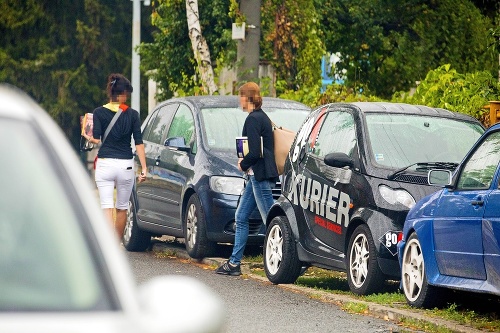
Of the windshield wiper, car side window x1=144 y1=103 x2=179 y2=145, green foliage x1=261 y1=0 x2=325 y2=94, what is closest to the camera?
the windshield wiper

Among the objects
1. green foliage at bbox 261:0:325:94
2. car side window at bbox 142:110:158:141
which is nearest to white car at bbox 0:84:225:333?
car side window at bbox 142:110:158:141

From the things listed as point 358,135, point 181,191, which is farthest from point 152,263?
point 358,135

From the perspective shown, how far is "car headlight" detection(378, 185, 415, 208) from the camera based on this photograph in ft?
37.1

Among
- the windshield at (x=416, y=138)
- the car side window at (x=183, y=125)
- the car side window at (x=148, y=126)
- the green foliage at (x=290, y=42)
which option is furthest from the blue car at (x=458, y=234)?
the green foliage at (x=290, y=42)

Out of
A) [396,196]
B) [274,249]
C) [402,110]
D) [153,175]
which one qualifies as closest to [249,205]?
[274,249]

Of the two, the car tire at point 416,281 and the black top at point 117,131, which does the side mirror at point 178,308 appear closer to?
the car tire at point 416,281

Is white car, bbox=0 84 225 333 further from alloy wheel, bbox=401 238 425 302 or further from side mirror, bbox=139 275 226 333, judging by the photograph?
alloy wheel, bbox=401 238 425 302

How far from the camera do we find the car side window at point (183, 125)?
15773 mm

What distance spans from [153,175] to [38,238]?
12888 mm

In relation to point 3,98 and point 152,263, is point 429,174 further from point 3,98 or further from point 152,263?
point 3,98

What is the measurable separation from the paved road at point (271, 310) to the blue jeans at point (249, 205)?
1.15 ft

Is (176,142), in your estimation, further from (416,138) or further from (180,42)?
(180,42)

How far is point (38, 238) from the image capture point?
11.6ft

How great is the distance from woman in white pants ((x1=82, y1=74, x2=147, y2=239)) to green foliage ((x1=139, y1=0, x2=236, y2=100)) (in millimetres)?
9748
